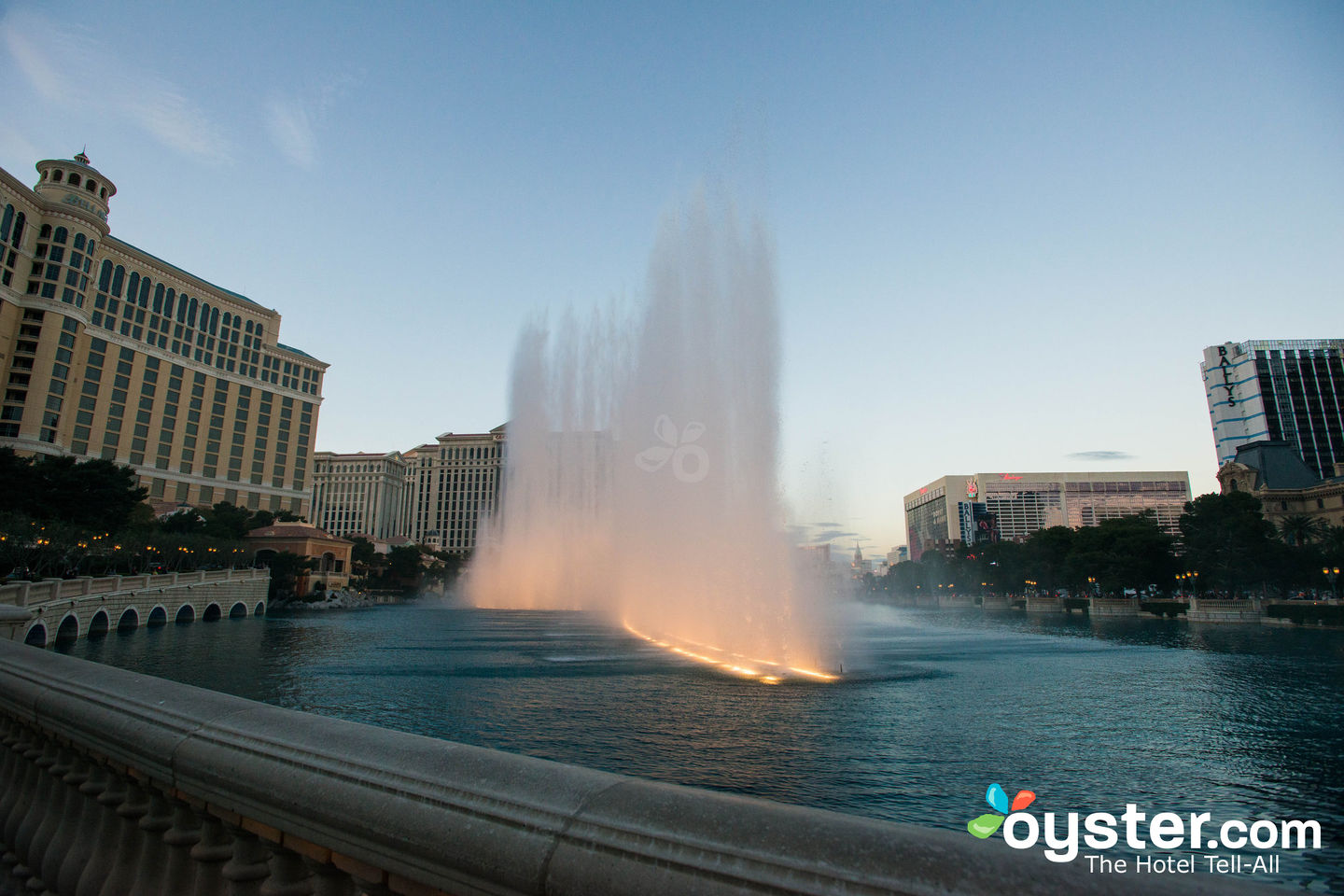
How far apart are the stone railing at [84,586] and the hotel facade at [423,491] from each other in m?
89.8

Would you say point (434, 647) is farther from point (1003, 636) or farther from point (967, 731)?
point (1003, 636)

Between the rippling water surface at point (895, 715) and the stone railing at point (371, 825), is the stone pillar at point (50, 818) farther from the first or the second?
the rippling water surface at point (895, 715)

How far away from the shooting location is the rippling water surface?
11617 mm

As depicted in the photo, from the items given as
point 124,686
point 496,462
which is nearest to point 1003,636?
point 124,686

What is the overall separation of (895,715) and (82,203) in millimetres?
112664

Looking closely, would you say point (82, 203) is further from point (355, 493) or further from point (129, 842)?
point (129, 842)

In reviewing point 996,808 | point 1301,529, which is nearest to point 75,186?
point 996,808

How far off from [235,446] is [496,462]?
53.3 m

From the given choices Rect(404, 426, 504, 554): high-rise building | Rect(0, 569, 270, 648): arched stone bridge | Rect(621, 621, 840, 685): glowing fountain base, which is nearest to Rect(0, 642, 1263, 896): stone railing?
Rect(0, 569, 270, 648): arched stone bridge

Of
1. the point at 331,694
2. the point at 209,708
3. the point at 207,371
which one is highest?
the point at 207,371

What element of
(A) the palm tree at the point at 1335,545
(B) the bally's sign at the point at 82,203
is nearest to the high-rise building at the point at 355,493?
(B) the bally's sign at the point at 82,203

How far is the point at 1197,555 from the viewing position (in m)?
64.4

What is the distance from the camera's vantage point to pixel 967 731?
15.3 m

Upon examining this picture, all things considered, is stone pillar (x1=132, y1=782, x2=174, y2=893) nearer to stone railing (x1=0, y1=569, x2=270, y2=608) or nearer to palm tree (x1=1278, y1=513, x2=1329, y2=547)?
stone railing (x1=0, y1=569, x2=270, y2=608)
